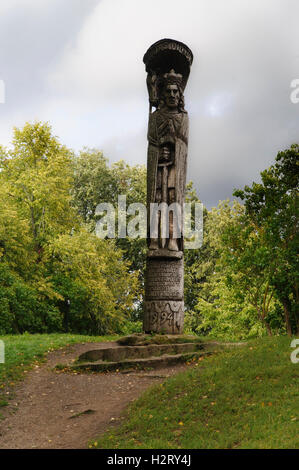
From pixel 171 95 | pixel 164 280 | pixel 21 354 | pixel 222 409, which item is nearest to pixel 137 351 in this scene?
pixel 164 280

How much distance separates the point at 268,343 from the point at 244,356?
1.17 m

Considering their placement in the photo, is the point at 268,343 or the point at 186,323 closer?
the point at 268,343

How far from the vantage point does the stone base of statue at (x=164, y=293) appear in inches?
505

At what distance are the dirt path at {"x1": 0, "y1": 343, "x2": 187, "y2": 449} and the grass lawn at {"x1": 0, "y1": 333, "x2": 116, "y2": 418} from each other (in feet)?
0.90

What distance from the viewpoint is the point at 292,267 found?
12672mm

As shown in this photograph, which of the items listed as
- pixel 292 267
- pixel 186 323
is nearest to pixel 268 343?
pixel 292 267

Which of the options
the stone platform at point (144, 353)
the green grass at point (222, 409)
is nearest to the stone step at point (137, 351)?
the stone platform at point (144, 353)

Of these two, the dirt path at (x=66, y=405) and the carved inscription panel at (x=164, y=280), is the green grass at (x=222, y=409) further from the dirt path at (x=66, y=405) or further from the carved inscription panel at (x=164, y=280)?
the carved inscription panel at (x=164, y=280)

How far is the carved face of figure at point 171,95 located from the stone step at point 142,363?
7616 millimetres

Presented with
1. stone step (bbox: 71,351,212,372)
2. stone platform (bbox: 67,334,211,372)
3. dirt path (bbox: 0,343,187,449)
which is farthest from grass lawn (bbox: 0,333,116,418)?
stone step (bbox: 71,351,212,372)

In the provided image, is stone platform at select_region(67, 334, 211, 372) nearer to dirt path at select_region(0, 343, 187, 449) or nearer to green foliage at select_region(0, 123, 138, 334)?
dirt path at select_region(0, 343, 187, 449)

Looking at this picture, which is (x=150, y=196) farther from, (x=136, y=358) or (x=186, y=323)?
(x=186, y=323)

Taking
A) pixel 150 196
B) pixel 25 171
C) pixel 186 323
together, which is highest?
pixel 25 171

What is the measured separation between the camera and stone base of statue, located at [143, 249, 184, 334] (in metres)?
12.8
